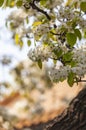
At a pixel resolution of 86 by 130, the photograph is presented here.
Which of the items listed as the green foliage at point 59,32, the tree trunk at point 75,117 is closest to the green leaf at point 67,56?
the green foliage at point 59,32

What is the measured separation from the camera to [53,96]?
15.1 m

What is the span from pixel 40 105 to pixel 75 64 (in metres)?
10.9

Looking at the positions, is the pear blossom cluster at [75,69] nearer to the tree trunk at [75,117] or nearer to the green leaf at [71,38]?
the green leaf at [71,38]

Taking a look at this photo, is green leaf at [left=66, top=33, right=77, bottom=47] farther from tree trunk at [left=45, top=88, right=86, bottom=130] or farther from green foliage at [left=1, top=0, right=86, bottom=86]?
tree trunk at [left=45, top=88, right=86, bottom=130]

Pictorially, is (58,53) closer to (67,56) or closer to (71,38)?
(67,56)

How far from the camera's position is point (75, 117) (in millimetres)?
4465

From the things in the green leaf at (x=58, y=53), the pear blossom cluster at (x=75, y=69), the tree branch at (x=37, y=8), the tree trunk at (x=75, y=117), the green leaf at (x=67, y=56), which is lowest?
the tree trunk at (x=75, y=117)

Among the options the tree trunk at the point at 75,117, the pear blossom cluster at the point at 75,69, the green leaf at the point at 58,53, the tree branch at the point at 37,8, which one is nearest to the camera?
the pear blossom cluster at the point at 75,69

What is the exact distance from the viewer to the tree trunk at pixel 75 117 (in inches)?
174

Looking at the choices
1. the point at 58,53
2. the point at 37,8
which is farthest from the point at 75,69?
the point at 37,8

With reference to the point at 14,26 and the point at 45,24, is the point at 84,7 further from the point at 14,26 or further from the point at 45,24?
the point at 14,26

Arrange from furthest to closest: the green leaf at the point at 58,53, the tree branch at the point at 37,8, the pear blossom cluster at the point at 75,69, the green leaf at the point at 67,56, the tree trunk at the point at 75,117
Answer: the tree trunk at the point at 75,117, the tree branch at the point at 37,8, the green leaf at the point at 58,53, the green leaf at the point at 67,56, the pear blossom cluster at the point at 75,69

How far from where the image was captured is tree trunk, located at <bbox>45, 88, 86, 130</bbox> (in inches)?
174

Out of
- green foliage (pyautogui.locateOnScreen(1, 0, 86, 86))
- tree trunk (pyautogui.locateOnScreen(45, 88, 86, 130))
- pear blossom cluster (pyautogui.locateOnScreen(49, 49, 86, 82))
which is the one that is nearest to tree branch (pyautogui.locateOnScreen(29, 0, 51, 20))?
green foliage (pyautogui.locateOnScreen(1, 0, 86, 86))
